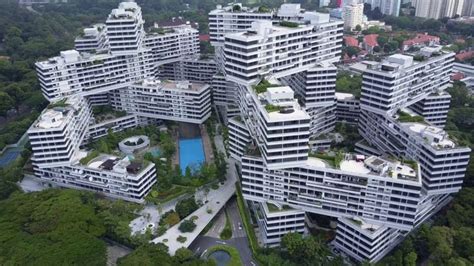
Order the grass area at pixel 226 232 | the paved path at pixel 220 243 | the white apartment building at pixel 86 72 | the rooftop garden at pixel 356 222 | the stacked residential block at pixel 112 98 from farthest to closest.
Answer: the white apartment building at pixel 86 72, the stacked residential block at pixel 112 98, the grass area at pixel 226 232, the paved path at pixel 220 243, the rooftop garden at pixel 356 222

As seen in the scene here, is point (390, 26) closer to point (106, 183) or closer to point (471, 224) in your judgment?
point (471, 224)

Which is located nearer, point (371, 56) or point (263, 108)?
point (263, 108)

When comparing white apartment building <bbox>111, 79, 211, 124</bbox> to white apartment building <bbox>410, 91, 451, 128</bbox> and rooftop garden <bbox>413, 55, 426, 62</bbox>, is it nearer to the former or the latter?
rooftop garden <bbox>413, 55, 426, 62</bbox>

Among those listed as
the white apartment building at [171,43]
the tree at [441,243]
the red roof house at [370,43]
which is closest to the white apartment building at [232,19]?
the white apartment building at [171,43]

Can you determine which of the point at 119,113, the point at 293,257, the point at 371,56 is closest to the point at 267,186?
the point at 293,257

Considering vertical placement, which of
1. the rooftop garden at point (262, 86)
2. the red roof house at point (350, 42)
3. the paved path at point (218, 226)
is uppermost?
the rooftop garden at point (262, 86)

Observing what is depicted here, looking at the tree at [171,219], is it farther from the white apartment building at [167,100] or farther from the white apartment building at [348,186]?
the white apartment building at [167,100]

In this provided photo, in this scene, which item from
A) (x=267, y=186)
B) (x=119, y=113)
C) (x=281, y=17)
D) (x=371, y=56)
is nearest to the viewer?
(x=267, y=186)
